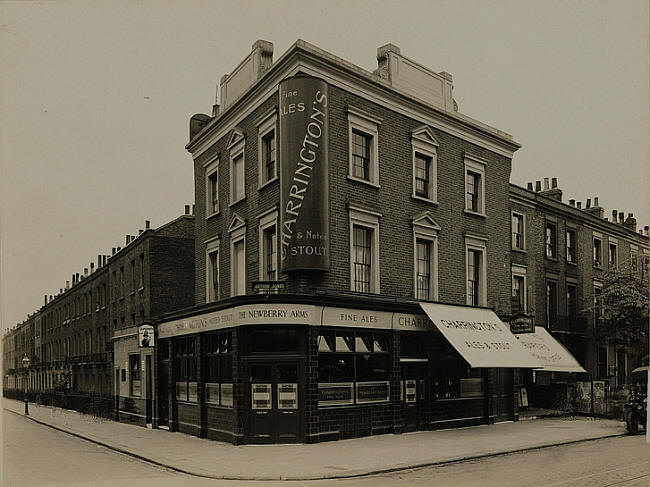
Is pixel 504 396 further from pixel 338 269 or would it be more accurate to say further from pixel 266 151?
pixel 266 151

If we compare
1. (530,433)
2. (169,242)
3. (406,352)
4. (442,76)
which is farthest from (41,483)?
(169,242)

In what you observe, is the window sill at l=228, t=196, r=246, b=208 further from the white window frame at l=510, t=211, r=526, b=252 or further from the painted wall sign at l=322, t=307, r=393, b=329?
the white window frame at l=510, t=211, r=526, b=252

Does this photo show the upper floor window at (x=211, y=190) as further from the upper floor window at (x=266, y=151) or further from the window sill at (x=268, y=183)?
the window sill at (x=268, y=183)

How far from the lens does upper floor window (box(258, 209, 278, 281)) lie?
21.2m

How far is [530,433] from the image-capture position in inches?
831

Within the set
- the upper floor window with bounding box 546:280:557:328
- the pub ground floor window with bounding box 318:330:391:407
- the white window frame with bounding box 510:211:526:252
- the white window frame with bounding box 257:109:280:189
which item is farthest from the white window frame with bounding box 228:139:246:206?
the upper floor window with bounding box 546:280:557:328

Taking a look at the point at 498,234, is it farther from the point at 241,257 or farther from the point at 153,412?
the point at 153,412

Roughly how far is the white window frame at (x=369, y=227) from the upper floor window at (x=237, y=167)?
4.12m

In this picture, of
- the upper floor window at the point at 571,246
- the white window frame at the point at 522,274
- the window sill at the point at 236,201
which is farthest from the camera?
the upper floor window at the point at 571,246

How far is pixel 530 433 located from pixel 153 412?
12.7 metres

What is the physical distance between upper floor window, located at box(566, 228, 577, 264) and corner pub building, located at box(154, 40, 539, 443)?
6.55 m

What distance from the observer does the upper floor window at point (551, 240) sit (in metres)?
31.3

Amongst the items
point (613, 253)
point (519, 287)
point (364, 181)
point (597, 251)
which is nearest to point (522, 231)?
point (519, 287)

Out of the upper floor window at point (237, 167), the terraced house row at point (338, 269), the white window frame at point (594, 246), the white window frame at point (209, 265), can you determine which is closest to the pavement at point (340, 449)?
the terraced house row at point (338, 269)
